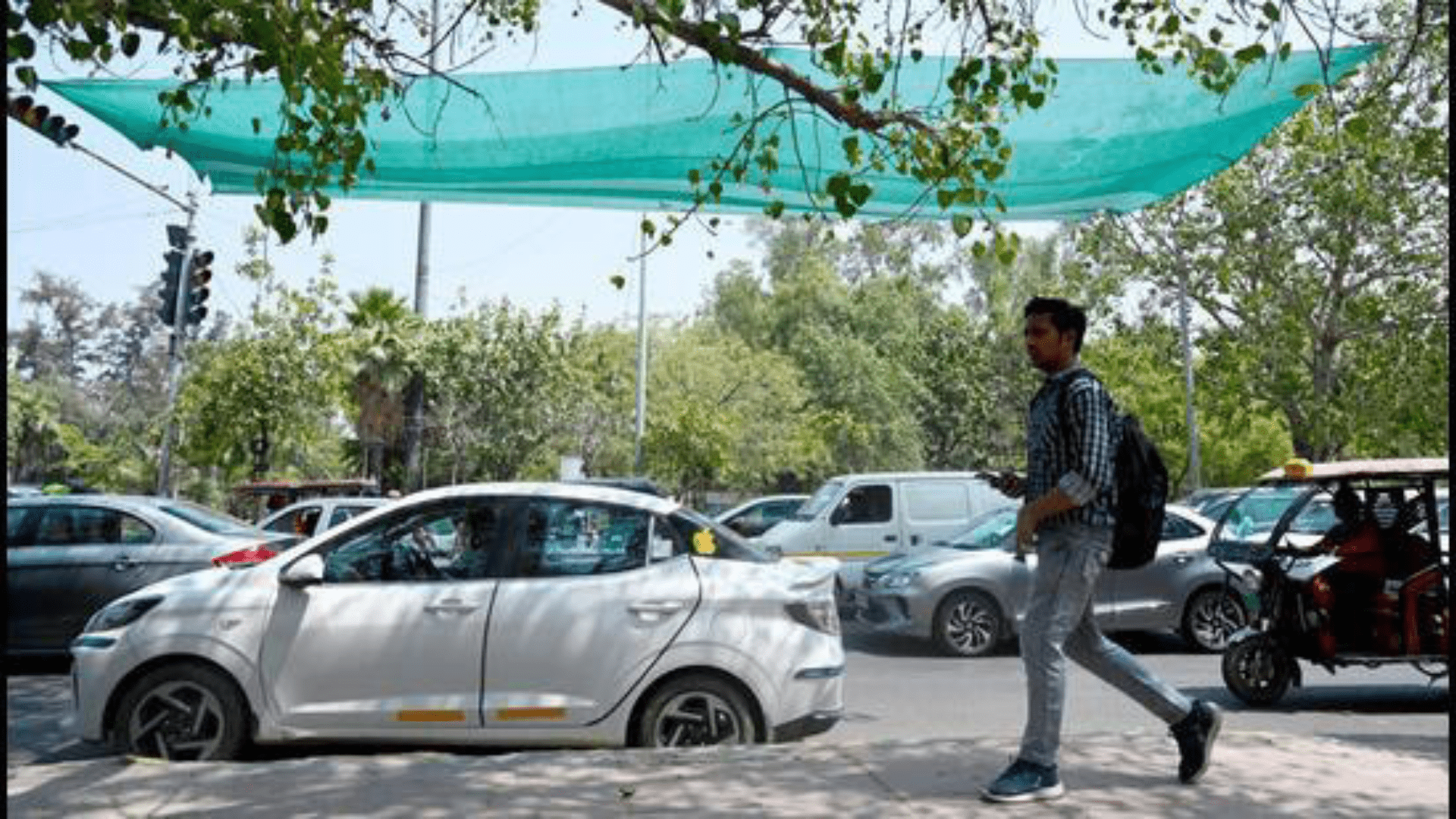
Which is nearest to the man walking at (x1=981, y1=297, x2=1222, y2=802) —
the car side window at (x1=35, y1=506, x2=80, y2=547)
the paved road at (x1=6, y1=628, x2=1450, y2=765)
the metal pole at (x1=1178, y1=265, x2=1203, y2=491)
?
the paved road at (x1=6, y1=628, x2=1450, y2=765)

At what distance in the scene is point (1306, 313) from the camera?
87.1ft

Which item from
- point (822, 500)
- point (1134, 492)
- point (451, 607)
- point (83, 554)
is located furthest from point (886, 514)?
point (1134, 492)

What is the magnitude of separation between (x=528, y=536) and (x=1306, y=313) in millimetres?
23837

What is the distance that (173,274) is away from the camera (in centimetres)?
1669

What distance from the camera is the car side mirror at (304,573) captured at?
6.29 m

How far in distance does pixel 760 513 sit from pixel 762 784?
13863mm

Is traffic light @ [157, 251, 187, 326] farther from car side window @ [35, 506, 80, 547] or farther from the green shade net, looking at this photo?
the green shade net

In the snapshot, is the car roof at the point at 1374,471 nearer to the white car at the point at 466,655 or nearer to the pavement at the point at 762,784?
the pavement at the point at 762,784

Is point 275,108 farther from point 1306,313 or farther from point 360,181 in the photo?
point 1306,313

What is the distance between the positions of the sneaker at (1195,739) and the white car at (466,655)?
1.86 m

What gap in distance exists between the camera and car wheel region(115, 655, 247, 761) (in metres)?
6.34

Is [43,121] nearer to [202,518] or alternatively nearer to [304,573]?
[304,573]

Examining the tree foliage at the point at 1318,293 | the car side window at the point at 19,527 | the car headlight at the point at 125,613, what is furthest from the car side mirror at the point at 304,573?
the tree foliage at the point at 1318,293

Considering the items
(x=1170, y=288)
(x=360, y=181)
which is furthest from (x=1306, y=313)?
(x=360, y=181)
